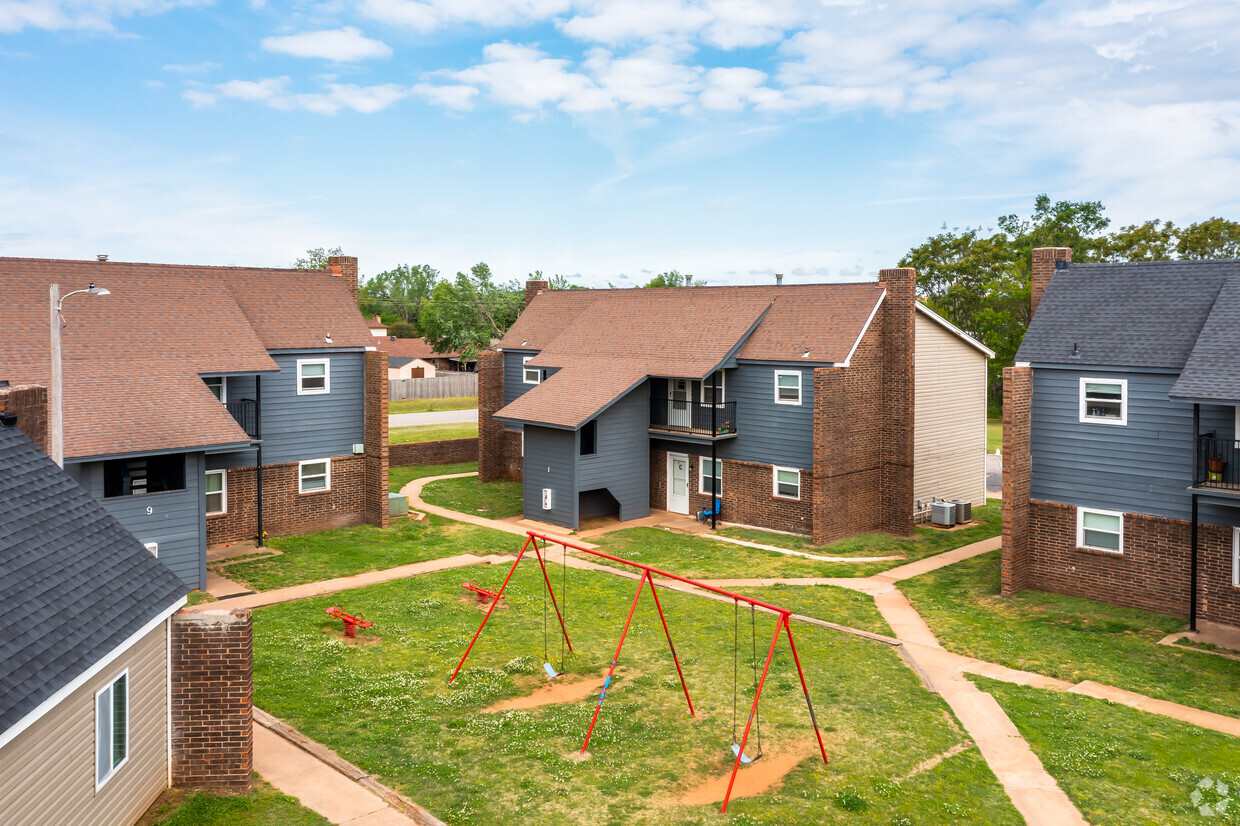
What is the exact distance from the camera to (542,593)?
862 inches

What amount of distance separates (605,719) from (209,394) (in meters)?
14.4

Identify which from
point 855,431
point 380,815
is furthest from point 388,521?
point 380,815

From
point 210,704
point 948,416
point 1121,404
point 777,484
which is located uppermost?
point 1121,404

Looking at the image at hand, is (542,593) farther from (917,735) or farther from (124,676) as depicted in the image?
(124,676)

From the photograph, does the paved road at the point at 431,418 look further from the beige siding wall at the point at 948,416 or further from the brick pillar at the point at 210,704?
the brick pillar at the point at 210,704

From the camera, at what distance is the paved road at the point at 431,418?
54.9 meters

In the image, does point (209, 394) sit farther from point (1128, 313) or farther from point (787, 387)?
point (1128, 313)

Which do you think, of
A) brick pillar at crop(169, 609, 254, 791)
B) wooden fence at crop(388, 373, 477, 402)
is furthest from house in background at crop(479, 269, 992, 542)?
wooden fence at crop(388, 373, 477, 402)

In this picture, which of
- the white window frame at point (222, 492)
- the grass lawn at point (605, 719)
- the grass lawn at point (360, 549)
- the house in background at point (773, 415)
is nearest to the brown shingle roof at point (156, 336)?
the white window frame at point (222, 492)

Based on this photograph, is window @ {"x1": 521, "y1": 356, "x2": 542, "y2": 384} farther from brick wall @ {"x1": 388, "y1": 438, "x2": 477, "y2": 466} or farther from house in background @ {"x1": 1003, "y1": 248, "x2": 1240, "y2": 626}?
house in background @ {"x1": 1003, "y1": 248, "x2": 1240, "y2": 626}

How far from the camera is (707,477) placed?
30797 millimetres

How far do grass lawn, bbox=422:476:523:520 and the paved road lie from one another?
17.4 meters

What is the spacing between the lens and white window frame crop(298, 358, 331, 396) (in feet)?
88.4

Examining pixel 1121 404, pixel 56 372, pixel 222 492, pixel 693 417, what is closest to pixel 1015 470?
pixel 1121 404
